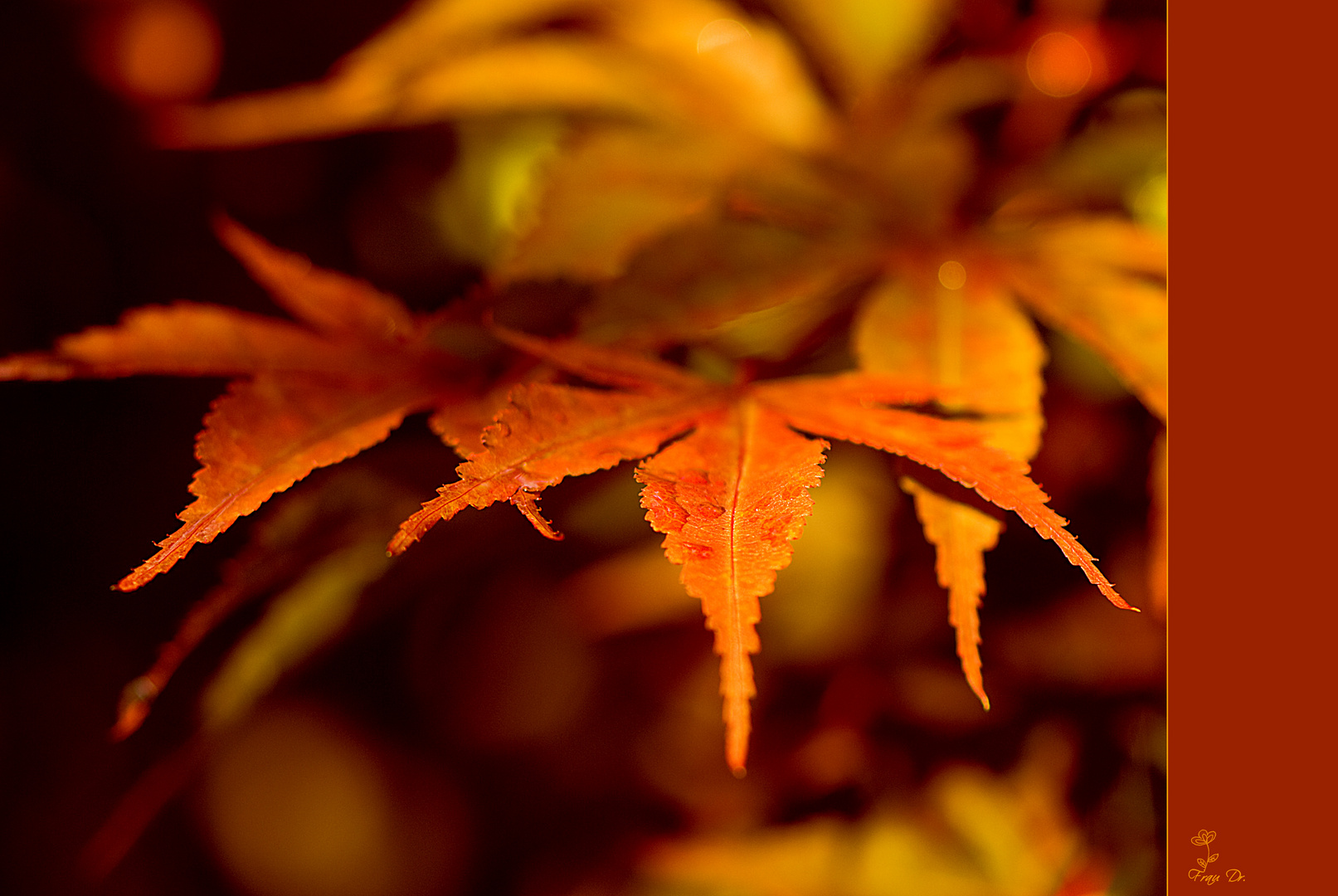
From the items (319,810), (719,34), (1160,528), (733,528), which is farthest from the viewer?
(319,810)

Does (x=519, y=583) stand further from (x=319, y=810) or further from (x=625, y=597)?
(x=319, y=810)

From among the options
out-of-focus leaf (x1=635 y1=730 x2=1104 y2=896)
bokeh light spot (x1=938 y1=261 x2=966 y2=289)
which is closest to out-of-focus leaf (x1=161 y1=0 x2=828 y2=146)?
bokeh light spot (x1=938 y1=261 x2=966 y2=289)

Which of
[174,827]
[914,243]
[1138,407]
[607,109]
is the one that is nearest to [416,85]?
[607,109]

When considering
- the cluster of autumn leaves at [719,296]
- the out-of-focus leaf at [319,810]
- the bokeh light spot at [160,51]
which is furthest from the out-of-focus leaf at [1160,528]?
the bokeh light spot at [160,51]

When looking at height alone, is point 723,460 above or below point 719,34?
below

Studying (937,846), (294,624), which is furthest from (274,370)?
(937,846)
